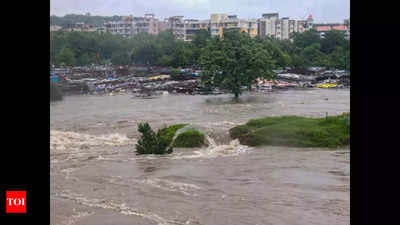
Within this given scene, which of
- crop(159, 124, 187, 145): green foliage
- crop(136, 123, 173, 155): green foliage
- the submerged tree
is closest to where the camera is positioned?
crop(136, 123, 173, 155): green foliage

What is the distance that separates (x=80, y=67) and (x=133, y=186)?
28.0 feet

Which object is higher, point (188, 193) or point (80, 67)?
point (80, 67)

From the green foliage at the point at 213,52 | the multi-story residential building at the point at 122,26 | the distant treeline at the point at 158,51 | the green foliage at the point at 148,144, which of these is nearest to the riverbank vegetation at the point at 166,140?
the green foliage at the point at 148,144

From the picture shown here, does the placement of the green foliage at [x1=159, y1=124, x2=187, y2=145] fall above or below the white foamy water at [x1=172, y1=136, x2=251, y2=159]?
above

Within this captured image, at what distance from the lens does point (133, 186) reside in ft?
12.5

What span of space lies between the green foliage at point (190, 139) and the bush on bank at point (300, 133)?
446 mm

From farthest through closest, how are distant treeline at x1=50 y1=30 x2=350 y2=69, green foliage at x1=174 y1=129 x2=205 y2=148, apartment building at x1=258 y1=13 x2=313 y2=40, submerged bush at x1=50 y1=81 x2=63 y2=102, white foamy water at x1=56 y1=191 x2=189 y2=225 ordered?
apartment building at x1=258 y1=13 x2=313 y2=40 < distant treeline at x1=50 y1=30 x2=350 y2=69 < submerged bush at x1=50 y1=81 x2=63 y2=102 < green foliage at x1=174 y1=129 x2=205 y2=148 < white foamy water at x1=56 y1=191 x2=189 y2=225

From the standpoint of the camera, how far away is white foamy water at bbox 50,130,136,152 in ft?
19.2

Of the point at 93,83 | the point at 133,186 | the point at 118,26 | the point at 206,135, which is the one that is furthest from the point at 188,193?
the point at 118,26

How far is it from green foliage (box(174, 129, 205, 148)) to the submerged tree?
4.09 metres

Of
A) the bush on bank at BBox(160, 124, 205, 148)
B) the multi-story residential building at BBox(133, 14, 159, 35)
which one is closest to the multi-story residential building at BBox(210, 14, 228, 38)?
the multi-story residential building at BBox(133, 14, 159, 35)

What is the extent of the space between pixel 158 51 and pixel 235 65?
14.5ft

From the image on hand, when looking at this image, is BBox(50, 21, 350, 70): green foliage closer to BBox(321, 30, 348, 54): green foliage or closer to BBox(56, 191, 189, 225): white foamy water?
BBox(321, 30, 348, 54): green foliage
